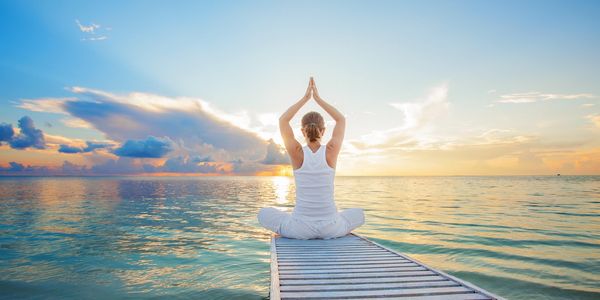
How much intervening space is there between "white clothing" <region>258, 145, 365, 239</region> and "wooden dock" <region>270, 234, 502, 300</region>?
0.63 m

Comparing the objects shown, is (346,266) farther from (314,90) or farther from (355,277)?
(314,90)

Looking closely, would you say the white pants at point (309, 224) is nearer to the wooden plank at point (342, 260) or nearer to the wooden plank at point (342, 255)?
the wooden plank at point (342, 255)

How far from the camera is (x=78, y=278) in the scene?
8.55m

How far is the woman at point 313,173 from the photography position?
21.7ft

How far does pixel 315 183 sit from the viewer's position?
22.2 ft

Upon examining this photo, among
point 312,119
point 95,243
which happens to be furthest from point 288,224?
point 95,243

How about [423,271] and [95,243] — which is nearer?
[423,271]

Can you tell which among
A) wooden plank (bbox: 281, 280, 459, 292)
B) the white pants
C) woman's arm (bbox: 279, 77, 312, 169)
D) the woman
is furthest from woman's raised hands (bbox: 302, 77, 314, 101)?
wooden plank (bbox: 281, 280, 459, 292)

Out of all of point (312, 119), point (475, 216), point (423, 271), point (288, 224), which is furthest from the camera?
point (475, 216)

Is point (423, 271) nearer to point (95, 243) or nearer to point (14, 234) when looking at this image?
point (95, 243)

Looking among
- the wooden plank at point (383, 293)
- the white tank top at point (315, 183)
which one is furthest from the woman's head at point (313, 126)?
the wooden plank at point (383, 293)

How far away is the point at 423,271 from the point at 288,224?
3051 millimetres

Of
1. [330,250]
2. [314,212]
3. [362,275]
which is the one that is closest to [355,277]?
[362,275]

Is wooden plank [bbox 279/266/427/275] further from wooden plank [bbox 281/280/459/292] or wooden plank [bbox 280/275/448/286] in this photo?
wooden plank [bbox 281/280/459/292]
